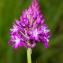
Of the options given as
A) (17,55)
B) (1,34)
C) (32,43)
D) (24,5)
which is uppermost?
(24,5)

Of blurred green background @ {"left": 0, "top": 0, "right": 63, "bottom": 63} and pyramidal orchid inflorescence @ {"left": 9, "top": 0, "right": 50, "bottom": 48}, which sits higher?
blurred green background @ {"left": 0, "top": 0, "right": 63, "bottom": 63}

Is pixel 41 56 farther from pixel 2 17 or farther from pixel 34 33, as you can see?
pixel 34 33

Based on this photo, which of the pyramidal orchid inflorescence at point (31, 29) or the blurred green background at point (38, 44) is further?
the blurred green background at point (38, 44)

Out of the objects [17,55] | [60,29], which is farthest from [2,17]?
[60,29]

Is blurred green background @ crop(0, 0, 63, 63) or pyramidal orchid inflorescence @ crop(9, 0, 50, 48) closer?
pyramidal orchid inflorescence @ crop(9, 0, 50, 48)
